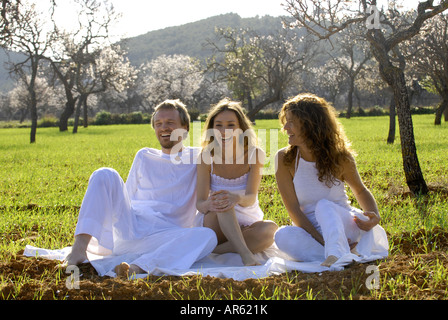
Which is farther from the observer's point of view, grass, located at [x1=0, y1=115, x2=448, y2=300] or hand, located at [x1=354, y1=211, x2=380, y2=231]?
hand, located at [x1=354, y1=211, x2=380, y2=231]

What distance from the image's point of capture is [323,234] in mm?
3600

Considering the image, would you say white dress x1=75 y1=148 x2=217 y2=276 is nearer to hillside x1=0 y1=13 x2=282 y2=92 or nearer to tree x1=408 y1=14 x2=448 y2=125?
tree x1=408 y1=14 x2=448 y2=125

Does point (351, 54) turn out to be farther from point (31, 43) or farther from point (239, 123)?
point (239, 123)

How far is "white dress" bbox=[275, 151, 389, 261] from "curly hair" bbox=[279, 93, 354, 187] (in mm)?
106

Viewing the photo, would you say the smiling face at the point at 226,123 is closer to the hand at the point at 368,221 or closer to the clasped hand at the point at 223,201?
the clasped hand at the point at 223,201

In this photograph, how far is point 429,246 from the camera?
4.16 metres

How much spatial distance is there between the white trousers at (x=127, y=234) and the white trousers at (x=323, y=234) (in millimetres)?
666

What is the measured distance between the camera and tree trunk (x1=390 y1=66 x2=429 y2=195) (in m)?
6.68

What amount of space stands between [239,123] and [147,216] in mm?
1237

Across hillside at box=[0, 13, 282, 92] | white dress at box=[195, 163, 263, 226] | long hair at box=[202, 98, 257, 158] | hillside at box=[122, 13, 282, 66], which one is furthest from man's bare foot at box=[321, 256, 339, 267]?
hillside at box=[122, 13, 282, 66]

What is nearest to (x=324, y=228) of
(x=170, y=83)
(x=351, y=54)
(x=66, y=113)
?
(x=66, y=113)

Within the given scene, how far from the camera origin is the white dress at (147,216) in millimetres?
3643
